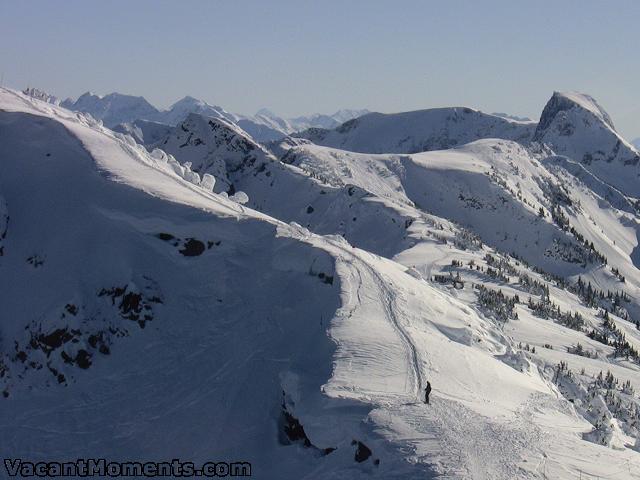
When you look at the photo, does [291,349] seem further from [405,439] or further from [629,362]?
[629,362]

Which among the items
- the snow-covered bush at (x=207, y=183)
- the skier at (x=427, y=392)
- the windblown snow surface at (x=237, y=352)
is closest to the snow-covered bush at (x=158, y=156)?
the windblown snow surface at (x=237, y=352)

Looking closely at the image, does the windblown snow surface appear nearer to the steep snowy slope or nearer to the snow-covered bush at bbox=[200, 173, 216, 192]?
the snow-covered bush at bbox=[200, 173, 216, 192]

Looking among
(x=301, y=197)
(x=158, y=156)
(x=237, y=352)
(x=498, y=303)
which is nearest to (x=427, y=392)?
(x=237, y=352)

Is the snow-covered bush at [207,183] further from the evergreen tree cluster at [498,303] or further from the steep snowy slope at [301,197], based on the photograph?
the steep snowy slope at [301,197]

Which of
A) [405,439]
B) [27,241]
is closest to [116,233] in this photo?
[27,241]

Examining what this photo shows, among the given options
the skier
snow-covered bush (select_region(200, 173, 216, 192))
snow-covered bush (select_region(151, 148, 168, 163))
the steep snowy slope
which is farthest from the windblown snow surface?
the steep snowy slope

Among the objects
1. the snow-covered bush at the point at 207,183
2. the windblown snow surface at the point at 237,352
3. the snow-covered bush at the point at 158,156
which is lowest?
the windblown snow surface at the point at 237,352

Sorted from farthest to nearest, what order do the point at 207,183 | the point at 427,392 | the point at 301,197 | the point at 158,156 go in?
the point at 301,197, the point at 158,156, the point at 207,183, the point at 427,392

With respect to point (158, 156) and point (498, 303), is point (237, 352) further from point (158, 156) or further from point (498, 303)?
point (498, 303)

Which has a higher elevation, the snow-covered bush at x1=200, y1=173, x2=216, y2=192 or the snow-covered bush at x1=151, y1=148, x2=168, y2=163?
the snow-covered bush at x1=151, y1=148, x2=168, y2=163
